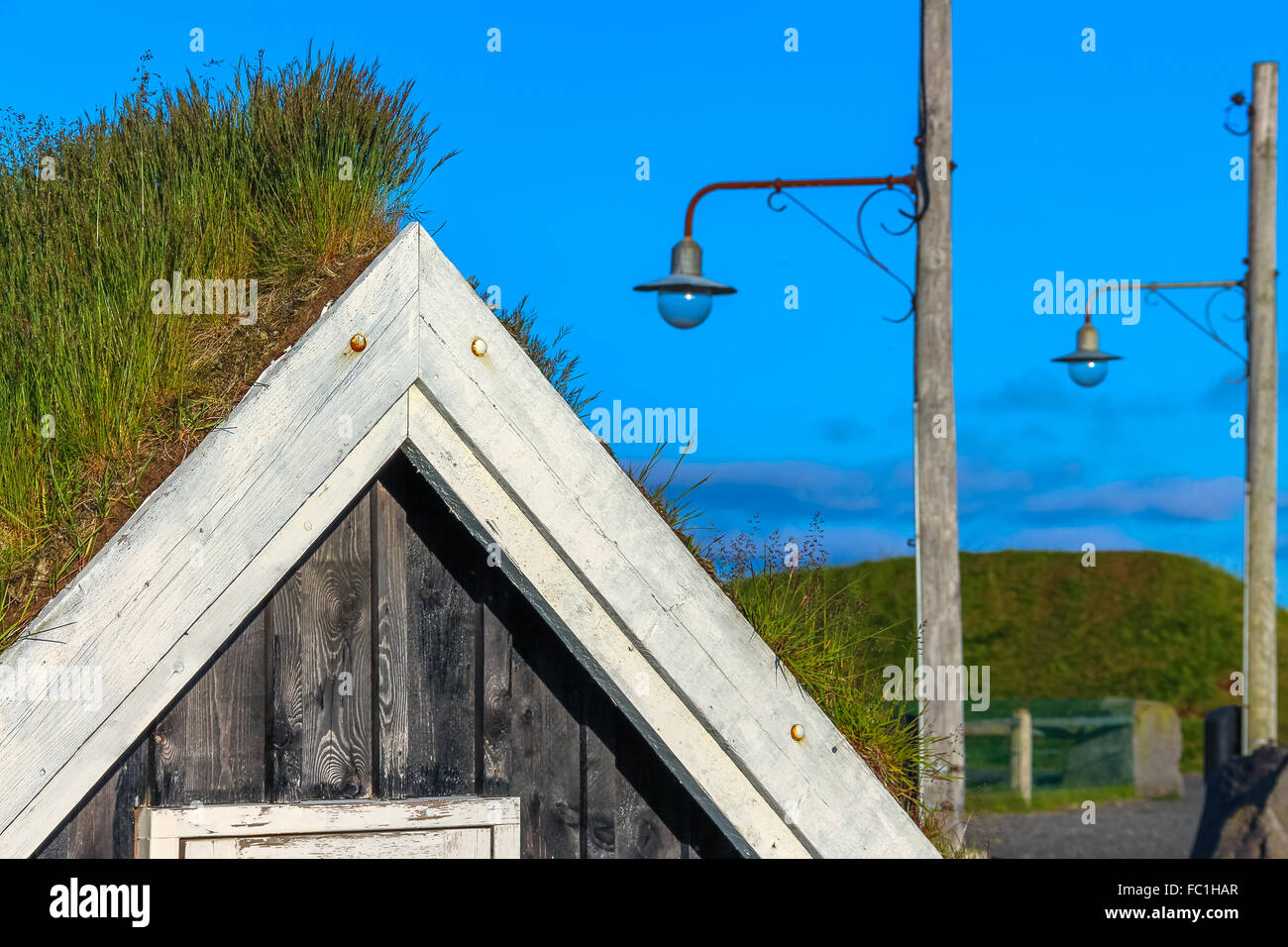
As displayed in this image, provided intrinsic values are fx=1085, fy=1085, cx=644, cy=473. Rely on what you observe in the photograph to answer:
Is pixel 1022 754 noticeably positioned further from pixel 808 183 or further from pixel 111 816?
pixel 111 816

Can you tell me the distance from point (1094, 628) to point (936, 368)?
18033 millimetres

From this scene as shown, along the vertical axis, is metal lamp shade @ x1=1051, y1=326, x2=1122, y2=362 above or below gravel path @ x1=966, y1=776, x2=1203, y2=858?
above

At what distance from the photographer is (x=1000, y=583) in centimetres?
2239

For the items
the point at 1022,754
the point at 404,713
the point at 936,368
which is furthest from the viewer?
the point at 1022,754

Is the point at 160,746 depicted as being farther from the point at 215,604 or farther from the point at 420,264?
the point at 420,264

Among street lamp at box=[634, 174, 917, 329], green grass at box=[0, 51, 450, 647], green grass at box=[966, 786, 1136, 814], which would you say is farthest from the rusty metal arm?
green grass at box=[966, 786, 1136, 814]

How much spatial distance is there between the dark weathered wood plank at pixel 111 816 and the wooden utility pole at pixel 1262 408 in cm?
1216

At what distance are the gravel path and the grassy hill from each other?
2.46 meters

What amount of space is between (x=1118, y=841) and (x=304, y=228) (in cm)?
1798

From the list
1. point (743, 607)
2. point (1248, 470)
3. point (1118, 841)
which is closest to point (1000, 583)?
point (1118, 841)

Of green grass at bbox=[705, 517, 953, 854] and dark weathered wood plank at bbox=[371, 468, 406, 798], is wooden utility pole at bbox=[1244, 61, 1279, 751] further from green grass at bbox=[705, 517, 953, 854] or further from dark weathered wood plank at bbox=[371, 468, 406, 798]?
dark weathered wood plank at bbox=[371, 468, 406, 798]

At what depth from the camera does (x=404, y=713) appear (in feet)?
12.0

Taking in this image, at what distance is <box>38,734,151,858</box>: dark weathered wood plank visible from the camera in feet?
11.1

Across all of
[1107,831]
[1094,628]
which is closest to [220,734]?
[1107,831]
